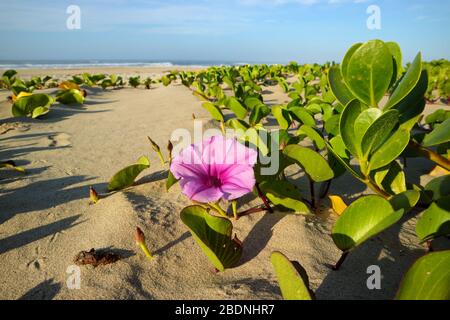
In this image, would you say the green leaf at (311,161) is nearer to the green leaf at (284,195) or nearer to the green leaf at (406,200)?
the green leaf at (284,195)

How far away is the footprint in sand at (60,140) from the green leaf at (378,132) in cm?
223

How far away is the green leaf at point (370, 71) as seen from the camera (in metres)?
1.07

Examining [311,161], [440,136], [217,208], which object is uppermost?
[440,136]

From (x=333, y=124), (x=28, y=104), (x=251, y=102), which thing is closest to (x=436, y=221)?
(x=333, y=124)

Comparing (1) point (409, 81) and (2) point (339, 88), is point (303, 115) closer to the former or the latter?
(2) point (339, 88)

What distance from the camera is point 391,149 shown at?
1.08 meters

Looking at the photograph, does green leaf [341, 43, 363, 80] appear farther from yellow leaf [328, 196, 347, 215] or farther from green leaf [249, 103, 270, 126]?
green leaf [249, 103, 270, 126]

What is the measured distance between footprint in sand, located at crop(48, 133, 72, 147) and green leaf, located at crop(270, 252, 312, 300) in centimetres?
226

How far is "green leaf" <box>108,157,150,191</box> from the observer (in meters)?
1.62

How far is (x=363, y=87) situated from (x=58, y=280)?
1.22 metres

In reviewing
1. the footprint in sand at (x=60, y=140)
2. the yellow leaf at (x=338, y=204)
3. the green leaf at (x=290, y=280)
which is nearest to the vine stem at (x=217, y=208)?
the yellow leaf at (x=338, y=204)

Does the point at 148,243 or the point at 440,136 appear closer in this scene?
the point at 440,136

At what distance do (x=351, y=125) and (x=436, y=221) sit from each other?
414 millimetres

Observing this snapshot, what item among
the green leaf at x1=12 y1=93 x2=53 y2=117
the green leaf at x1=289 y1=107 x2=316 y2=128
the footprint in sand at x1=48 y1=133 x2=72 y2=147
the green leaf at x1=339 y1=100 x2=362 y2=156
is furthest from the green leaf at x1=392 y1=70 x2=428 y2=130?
the green leaf at x1=12 y1=93 x2=53 y2=117
